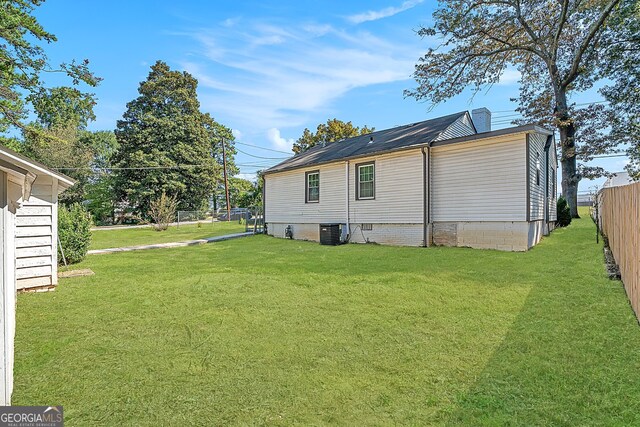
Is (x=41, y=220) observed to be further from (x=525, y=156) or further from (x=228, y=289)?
(x=525, y=156)

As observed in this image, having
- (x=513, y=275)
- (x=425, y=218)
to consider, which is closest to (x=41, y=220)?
(x=513, y=275)

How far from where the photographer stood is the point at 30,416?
226 cm

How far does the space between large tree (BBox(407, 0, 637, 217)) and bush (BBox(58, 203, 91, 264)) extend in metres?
16.1

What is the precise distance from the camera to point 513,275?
250 inches

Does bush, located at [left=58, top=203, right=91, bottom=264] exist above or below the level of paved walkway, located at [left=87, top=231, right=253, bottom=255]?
above

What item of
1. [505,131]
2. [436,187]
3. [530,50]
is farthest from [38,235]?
[530,50]

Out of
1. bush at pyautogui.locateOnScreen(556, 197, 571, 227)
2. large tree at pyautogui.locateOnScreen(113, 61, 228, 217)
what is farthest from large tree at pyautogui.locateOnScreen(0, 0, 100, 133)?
large tree at pyautogui.locateOnScreen(113, 61, 228, 217)

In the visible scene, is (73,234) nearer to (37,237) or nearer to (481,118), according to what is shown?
(37,237)

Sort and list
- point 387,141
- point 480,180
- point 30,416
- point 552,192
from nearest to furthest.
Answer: point 30,416 < point 480,180 < point 387,141 < point 552,192

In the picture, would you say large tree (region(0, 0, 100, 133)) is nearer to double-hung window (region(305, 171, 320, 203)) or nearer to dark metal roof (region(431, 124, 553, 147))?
double-hung window (region(305, 171, 320, 203))

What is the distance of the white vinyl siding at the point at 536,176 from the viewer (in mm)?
9711

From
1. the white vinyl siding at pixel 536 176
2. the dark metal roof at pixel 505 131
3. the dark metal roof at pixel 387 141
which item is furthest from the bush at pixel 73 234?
the white vinyl siding at pixel 536 176

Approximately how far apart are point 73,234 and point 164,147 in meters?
23.2

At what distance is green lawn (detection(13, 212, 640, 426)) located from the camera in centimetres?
233
